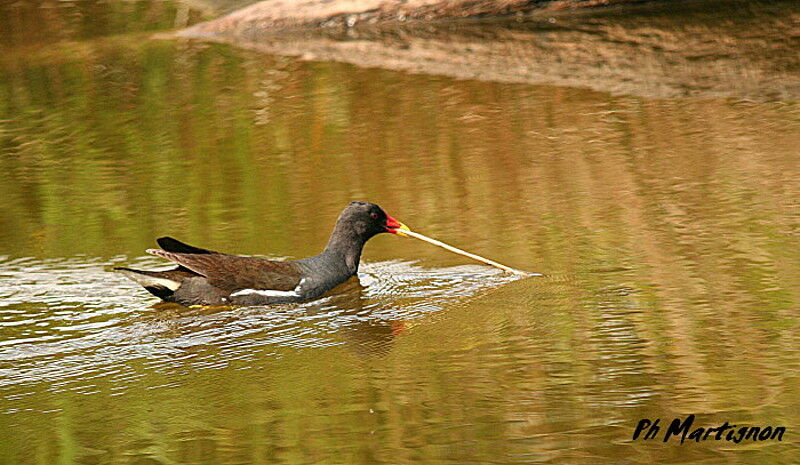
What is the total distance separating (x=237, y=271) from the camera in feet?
24.0

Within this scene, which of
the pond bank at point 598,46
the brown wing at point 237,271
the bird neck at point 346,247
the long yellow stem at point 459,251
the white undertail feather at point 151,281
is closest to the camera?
the white undertail feather at point 151,281

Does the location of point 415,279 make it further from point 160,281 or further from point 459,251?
point 160,281

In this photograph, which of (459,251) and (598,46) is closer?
(459,251)

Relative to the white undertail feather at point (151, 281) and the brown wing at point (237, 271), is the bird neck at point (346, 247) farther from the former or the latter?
the white undertail feather at point (151, 281)

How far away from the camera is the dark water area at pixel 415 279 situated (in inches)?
210

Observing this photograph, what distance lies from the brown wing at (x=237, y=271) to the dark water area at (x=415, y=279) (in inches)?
6.7

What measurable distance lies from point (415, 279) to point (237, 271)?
3.37 ft

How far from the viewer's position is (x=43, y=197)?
32.8 feet

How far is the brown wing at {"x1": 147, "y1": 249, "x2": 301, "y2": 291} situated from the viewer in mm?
7281
